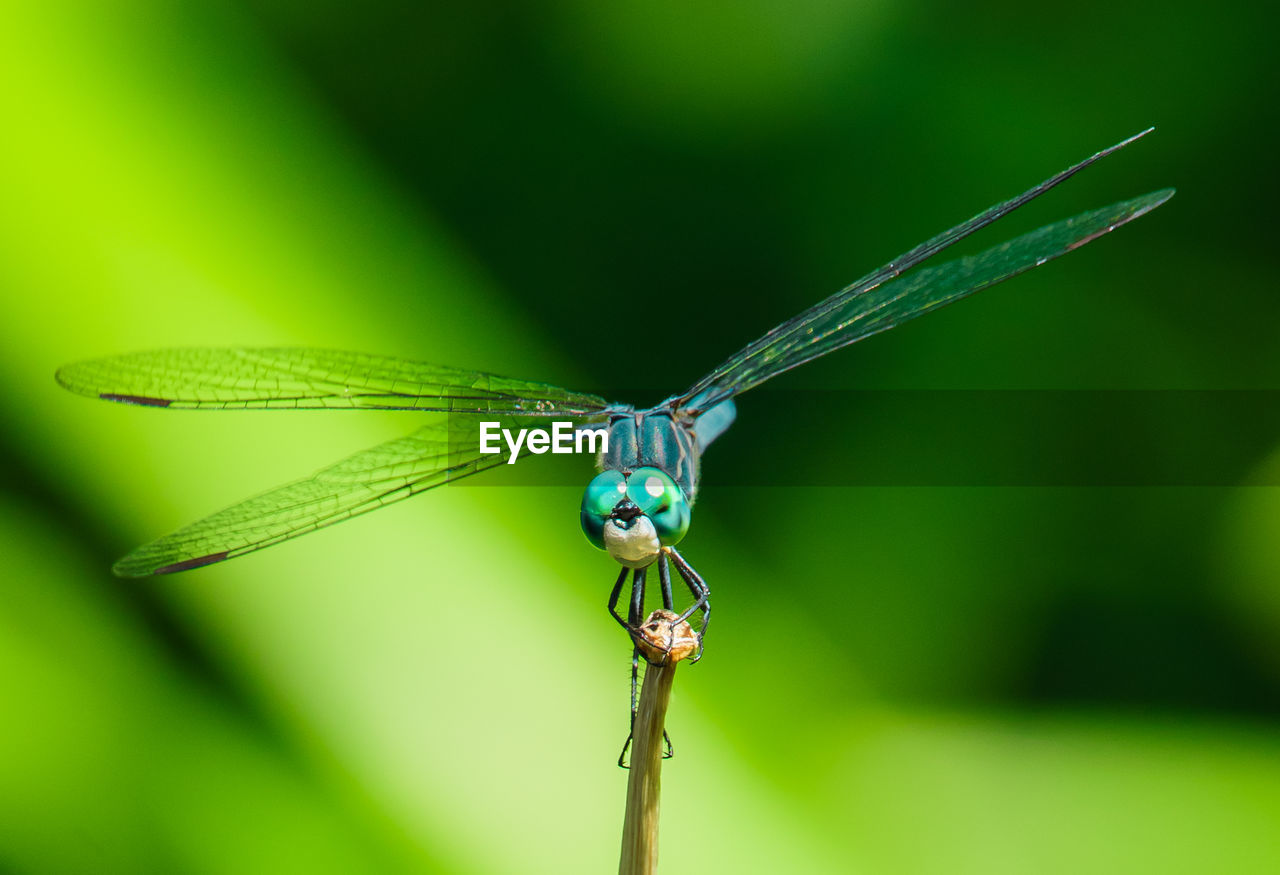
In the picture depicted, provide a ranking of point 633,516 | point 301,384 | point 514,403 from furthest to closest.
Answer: point 514,403, point 301,384, point 633,516

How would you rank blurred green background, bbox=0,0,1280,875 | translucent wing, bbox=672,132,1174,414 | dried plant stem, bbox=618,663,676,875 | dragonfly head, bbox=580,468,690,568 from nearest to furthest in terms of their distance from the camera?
dried plant stem, bbox=618,663,676,875
dragonfly head, bbox=580,468,690,568
blurred green background, bbox=0,0,1280,875
translucent wing, bbox=672,132,1174,414

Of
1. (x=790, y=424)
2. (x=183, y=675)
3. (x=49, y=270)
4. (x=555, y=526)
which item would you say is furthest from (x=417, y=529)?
(x=790, y=424)

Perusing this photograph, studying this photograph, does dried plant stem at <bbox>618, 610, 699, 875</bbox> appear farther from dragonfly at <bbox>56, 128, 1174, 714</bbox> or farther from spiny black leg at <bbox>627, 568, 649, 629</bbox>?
spiny black leg at <bbox>627, 568, 649, 629</bbox>

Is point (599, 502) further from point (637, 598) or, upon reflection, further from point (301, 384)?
point (301, 384)

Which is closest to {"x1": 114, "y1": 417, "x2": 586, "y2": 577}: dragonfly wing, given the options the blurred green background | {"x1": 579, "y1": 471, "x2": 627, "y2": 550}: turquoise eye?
the blurred green background

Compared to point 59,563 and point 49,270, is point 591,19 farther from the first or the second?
point 59,563

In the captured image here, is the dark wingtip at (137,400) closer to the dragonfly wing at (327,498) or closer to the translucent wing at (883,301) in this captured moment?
the dragonfly wing at (327,498)

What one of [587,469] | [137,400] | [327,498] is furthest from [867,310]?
[137,400]
